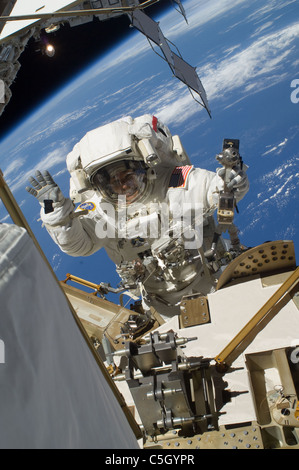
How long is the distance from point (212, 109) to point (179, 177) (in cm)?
2744

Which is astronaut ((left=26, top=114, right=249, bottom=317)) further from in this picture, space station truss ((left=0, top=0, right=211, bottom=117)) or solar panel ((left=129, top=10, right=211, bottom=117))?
solar panel ((left=129, top=10, right=211, bottom=117))

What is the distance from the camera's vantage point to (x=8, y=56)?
13.9 metres

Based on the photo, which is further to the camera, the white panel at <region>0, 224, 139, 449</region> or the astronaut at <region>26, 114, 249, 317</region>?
the astronaut at <region>26, 114, 249, 317</region>

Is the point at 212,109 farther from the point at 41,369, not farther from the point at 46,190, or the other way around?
the point at 41,369

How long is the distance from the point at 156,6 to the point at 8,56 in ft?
92.7

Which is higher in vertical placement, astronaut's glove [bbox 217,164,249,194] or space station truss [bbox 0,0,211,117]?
space station truss [bbox 0,0,211,117]

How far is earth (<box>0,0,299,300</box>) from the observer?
24.8 meters

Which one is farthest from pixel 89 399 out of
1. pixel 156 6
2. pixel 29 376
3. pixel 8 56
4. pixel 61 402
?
A: pixel 156 6

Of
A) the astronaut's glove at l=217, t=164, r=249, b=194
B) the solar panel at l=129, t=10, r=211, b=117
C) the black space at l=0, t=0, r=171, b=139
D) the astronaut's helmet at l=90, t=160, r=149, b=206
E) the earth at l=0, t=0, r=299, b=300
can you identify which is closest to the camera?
the astronaut's glove at l=217, t=164, r=249, b=194

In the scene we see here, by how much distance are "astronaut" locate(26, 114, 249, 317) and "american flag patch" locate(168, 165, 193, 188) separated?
0.05 feet

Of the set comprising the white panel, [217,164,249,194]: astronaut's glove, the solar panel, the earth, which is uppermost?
the earth

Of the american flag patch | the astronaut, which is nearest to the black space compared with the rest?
the astronaut
